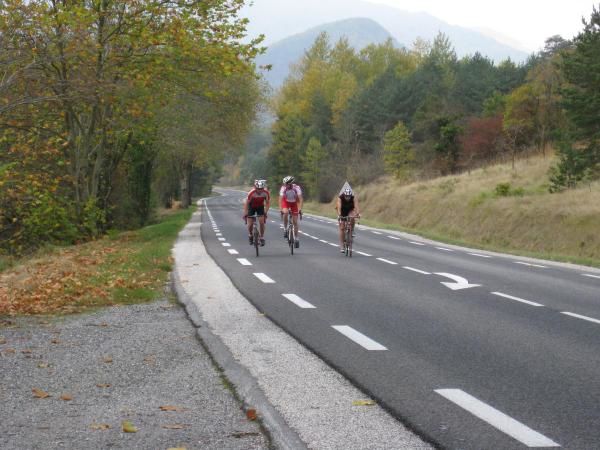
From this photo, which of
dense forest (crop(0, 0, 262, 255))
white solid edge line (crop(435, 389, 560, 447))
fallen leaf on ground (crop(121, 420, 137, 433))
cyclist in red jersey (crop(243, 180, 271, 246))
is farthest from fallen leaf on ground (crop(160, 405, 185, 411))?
cyclist in red jersey (crop(243, 180, 271, 246))

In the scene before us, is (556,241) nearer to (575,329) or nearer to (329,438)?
(575,329)

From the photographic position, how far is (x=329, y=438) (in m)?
4.18

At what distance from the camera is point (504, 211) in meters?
32.4

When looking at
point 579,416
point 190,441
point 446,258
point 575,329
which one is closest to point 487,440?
point 579,416

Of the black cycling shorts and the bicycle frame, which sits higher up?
the black cycling shorts

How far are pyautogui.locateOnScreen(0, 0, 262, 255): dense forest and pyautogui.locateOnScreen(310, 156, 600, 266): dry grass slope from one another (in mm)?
10409

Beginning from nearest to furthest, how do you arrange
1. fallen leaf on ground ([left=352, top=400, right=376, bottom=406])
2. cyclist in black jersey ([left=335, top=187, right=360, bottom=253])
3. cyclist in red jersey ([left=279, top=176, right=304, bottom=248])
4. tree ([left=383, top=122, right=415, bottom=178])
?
1. fallen leaf on ground ([left=352, top=400, right=376, bottom=406])
2. cyclist in black jersey ([left=335, top=187, right=360, bottom=253])
3. cyclist in red jersey ([left=279, top=176, right=304, bottom=248])
4. tree ([left=383, top=122, right=415, bottom=178])

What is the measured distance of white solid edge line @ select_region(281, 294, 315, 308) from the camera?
9.53 metres

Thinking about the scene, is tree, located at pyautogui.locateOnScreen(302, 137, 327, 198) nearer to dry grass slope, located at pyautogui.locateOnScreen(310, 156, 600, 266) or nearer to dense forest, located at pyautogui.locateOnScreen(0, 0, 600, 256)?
dense forest, located at pyautogui.locateOnScreen(0, 0, 600, 256)

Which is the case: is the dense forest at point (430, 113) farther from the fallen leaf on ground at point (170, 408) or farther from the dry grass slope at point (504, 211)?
the fallen leaf on ground at point (170, 408)

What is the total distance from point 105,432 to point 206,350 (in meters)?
2.40

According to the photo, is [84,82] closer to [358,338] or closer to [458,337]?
[358,338]

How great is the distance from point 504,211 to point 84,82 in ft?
71.1

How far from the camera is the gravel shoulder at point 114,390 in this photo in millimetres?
4219
